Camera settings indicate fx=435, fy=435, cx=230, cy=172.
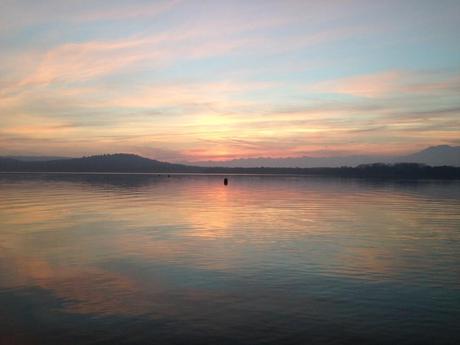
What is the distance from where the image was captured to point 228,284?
16234mm

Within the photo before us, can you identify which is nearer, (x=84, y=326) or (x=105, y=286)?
(x=84, y=326)

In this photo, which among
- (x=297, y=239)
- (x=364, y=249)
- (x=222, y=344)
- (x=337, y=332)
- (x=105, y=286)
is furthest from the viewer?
(x=297, y=239)

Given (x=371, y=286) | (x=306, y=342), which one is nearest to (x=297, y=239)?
(x=371, y=286)

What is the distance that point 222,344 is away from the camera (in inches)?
426

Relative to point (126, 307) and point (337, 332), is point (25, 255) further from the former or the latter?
point (337, 332)

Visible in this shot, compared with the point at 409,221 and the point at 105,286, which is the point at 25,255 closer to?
the point at 105,286

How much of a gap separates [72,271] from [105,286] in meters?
2.83

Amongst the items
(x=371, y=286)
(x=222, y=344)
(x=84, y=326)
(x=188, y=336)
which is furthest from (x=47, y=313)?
(x=371, y=286)

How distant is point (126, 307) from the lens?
44.2 feet

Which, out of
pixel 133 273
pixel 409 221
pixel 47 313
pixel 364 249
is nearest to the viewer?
pixel 47 313

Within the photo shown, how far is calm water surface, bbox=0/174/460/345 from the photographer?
11688 millimetres

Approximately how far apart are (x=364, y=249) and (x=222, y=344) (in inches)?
565

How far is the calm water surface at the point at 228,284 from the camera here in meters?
11.7

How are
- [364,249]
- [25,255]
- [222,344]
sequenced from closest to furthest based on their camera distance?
[222,344]
[25,255]
[364,249]
